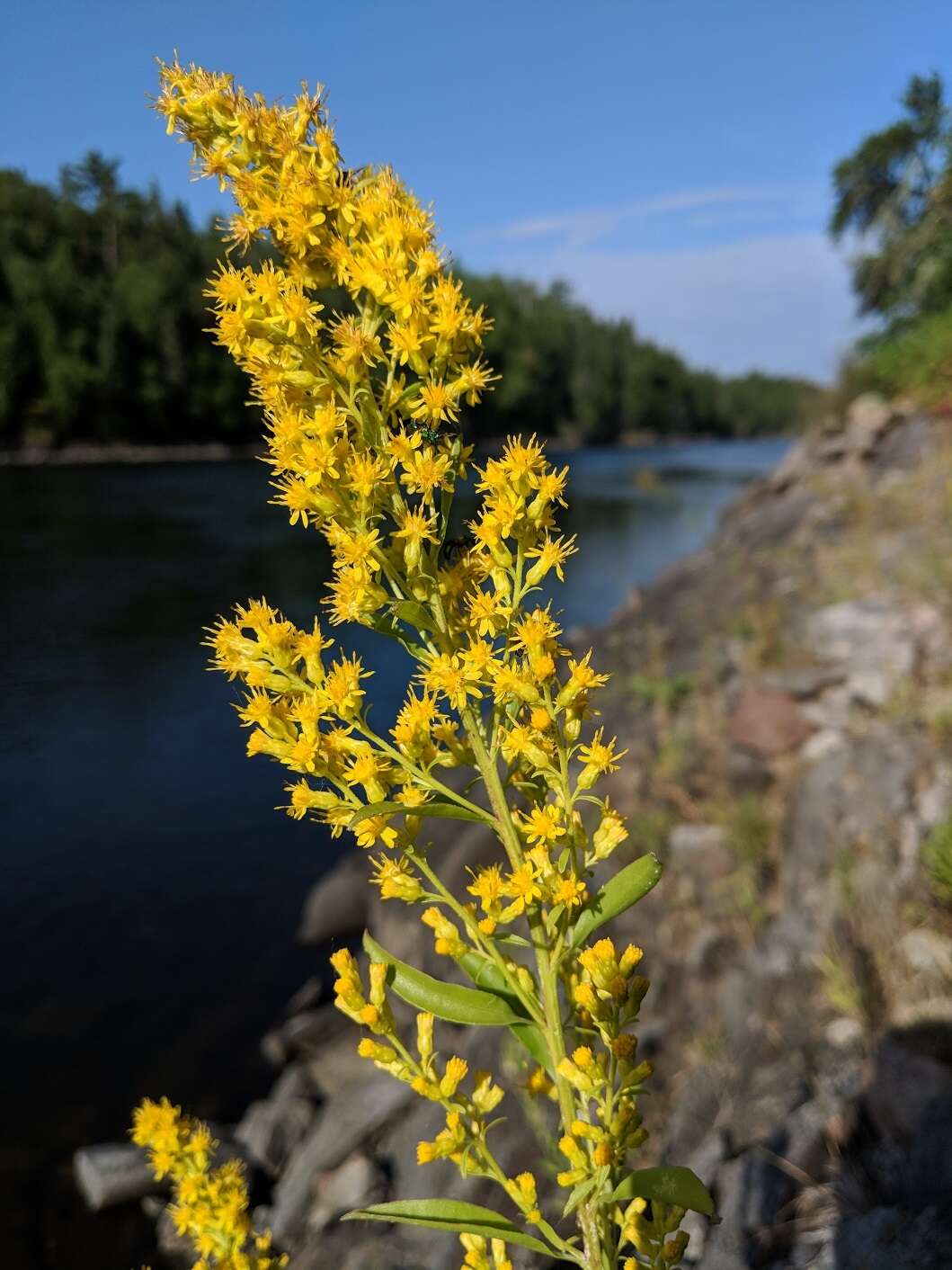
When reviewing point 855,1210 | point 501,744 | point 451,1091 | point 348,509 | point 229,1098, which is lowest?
point 229,1098

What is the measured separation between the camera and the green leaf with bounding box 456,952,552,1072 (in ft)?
4.49

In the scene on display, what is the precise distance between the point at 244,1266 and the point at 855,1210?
2491 millimetres

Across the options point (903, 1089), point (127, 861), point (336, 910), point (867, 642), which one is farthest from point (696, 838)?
point (127, 861)

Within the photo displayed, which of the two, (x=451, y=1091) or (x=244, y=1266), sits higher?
(x=451, y=1091)

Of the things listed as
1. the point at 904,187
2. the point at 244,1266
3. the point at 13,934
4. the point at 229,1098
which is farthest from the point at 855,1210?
the point at 904,187

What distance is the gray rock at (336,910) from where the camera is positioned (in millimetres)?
9258

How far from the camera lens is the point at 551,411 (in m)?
82.6

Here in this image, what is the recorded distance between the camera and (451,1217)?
1258 millimetres

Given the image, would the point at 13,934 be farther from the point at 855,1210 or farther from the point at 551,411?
the point at 551,411

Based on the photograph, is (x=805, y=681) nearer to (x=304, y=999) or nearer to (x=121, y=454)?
(x=304, y=999)

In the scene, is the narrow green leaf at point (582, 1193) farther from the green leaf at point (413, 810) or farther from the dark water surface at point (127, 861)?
the dark water surface at point (127, 861)

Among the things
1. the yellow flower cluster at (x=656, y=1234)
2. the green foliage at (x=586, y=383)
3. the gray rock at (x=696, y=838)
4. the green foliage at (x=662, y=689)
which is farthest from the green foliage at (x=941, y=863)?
the green foliage at (x=586, y=383)

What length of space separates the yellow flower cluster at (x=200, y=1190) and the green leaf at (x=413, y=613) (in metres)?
1.22

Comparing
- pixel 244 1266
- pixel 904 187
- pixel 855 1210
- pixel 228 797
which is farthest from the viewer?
pixel 904 187
